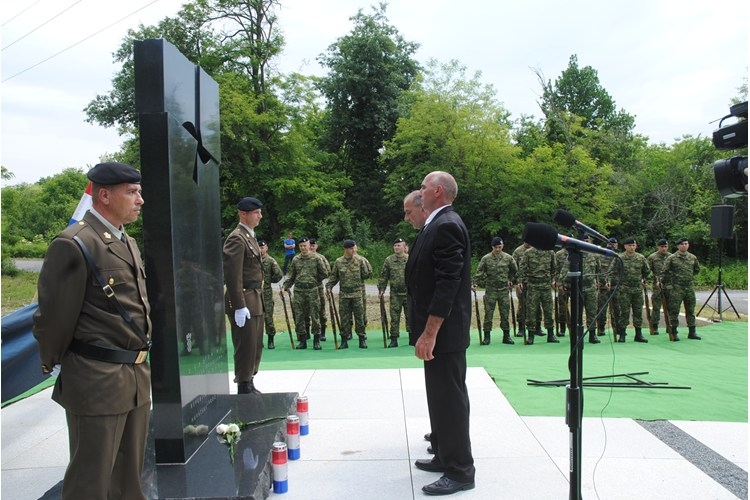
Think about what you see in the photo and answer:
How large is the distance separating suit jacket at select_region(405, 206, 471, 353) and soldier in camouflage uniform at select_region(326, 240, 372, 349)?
20.2ft

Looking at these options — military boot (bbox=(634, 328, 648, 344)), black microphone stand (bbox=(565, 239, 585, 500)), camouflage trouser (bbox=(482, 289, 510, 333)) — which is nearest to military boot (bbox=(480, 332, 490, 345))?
camouflage trouser (bbox=(482, 289, 510, 333))

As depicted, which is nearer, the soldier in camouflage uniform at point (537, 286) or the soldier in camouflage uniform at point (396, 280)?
the soldier in camouflage uniform at point (537, 286)

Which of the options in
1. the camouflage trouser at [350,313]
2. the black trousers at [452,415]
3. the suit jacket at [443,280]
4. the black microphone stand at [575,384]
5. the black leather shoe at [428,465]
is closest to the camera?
the black microphone stand at [575,384]

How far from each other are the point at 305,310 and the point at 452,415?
672 centimetres

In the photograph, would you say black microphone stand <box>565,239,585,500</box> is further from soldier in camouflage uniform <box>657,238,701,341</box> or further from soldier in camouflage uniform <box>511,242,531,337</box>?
soldier in camouflage uniform <box>657,238,701,341</box>

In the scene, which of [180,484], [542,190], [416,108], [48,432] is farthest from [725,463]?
[416,108]

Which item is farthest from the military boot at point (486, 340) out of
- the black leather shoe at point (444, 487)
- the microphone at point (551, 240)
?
the microphone at point (551, 240)

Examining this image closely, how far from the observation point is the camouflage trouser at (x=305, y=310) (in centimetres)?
966

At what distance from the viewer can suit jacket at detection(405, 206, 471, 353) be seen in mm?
3105

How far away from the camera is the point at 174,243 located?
3.34 meters

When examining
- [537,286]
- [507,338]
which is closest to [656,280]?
[537,286]

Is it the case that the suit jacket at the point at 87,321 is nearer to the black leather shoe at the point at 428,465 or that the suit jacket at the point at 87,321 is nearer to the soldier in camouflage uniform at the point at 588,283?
the black leather shoe at the point at 428,465

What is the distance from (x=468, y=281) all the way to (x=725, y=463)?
2.20m

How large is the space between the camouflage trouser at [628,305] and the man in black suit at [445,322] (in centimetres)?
705
